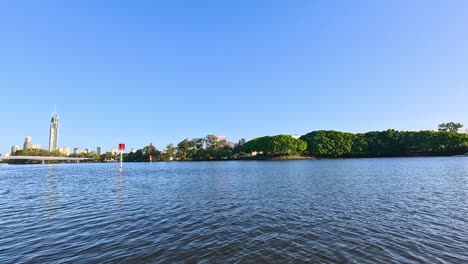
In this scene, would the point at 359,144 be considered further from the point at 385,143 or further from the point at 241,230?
the point at 241,230

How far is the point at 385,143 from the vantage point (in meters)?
184

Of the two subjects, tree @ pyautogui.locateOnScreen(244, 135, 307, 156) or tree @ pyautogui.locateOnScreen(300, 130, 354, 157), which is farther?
tree @ pyautogui.locateOnScreen(300, 130, 354, 157)

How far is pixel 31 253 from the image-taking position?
1151 cm

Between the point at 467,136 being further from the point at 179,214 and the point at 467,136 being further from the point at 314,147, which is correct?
the point at 179,214

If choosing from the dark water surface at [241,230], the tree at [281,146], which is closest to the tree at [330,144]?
the tree at [281,146]

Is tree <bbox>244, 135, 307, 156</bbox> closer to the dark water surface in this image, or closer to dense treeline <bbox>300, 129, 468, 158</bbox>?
dense treeline <bbox>300, 129, 468, 158</bbox>

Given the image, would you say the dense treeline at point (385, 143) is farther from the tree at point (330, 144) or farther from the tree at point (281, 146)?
the tree at point (281, 146)

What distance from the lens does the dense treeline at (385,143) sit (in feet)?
534

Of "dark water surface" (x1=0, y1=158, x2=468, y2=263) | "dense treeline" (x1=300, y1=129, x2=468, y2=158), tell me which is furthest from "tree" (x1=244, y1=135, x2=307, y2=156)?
"dark water surface" (x1=0, y1=158, x2=468, y2=263)

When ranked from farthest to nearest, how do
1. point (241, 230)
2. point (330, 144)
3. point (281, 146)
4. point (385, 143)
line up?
point (385, 143)
point (330, 144)
point (281, 146)
point (241, 230)

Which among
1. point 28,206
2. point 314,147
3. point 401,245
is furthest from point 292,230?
point 314,147

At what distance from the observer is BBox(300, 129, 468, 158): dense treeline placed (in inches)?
6403

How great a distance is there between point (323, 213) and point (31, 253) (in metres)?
16.9

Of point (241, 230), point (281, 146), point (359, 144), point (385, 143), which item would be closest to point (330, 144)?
point (359, 144)
